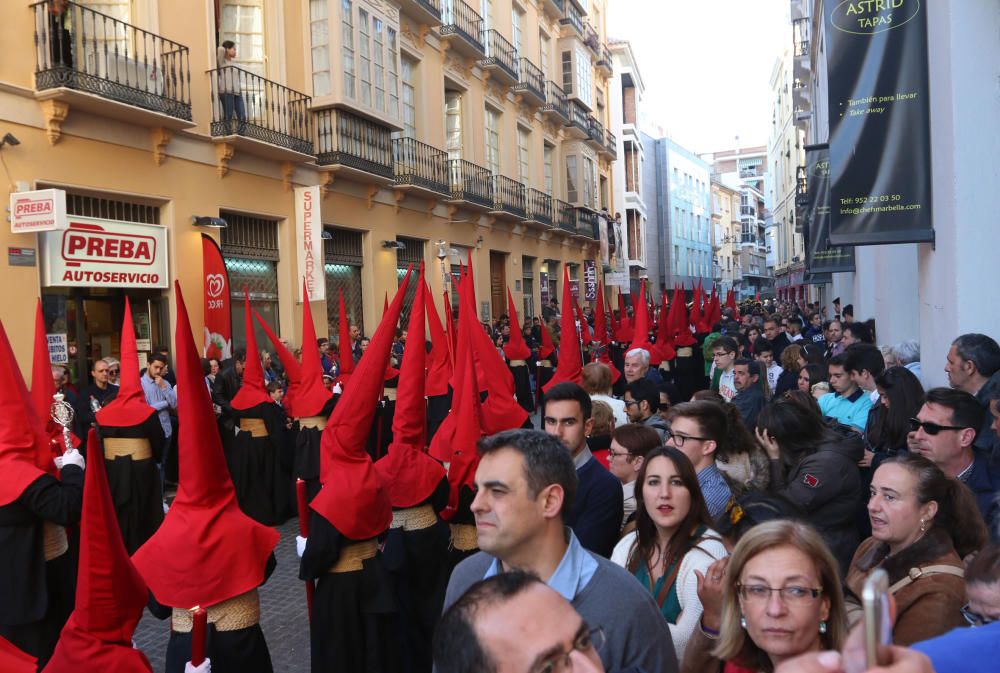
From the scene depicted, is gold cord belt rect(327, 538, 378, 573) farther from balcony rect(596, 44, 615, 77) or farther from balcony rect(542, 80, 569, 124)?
balcony rect(596, 44, 615, 77)

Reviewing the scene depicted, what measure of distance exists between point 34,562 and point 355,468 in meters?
1.89

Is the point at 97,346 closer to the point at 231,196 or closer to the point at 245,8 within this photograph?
the point at 231,196

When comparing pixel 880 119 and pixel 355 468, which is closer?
pixel 355 468

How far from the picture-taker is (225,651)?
382 cm

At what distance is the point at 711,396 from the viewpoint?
18.9ft

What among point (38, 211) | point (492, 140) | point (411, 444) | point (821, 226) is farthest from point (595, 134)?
point (411, 444)

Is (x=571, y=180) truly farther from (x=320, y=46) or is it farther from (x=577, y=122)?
(x=320, y=46)

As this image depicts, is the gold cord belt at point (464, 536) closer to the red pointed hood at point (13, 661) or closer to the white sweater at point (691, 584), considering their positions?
the white sweater at point (691, 584)

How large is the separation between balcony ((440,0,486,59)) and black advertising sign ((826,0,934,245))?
15.1m

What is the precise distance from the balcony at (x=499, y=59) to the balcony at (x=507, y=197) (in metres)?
2.99

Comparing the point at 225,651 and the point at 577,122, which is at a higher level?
the point at 577,122

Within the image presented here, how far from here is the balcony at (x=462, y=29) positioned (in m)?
21.0

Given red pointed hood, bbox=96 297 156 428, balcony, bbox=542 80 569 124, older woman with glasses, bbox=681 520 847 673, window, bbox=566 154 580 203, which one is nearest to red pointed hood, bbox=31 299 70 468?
red pointed hood, bbox=96 297 156 428

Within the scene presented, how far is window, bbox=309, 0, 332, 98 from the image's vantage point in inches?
611
